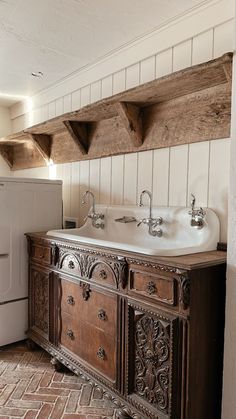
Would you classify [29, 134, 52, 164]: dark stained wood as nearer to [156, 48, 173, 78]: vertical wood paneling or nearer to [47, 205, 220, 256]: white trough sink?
[47, 205, 220, 256]: white trough sink

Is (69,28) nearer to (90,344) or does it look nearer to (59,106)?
(59,106)

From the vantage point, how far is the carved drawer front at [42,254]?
252 cm

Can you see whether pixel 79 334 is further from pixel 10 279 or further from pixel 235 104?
pixel 235 104

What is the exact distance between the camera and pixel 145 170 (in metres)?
2.46

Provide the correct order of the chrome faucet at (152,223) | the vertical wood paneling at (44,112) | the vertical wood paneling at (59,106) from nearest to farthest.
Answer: the chrome faucet at (152,223)
the vertical wood paneling at (59,106)
the vertical wood paneling at (44,112)

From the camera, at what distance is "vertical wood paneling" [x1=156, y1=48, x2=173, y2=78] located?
221cm

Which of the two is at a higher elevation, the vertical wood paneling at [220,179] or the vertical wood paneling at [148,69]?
the vertical wood paneling at [148,69]

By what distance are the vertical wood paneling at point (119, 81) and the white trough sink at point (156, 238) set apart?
96 centimetres

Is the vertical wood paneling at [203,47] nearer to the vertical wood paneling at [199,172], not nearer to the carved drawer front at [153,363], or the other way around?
the vertical wood paneling at [199,172]

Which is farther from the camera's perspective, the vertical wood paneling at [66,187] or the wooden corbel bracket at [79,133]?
the vertical wood paneling at [66,187]

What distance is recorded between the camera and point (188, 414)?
1.48 meters

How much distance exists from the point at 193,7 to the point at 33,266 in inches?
87.5

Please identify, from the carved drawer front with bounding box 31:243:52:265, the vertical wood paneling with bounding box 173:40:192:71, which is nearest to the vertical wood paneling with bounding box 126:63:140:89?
the vertical wood paneling with bounding box 173:40:192:71

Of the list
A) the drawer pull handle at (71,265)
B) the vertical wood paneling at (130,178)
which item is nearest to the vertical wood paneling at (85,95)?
the vertical wood paneling at (130,178)
